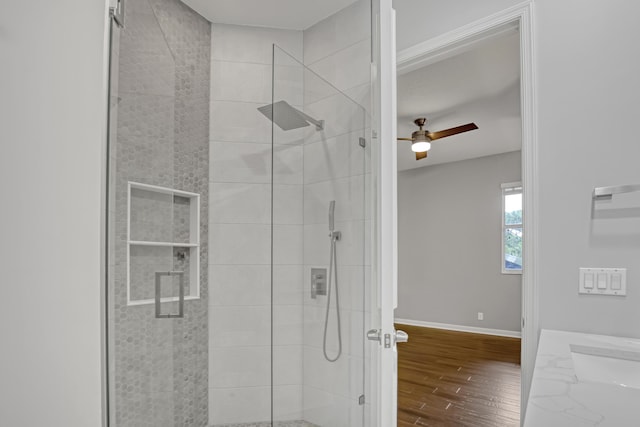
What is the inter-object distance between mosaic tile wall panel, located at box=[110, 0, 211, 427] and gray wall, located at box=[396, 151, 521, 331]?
16.5 feet

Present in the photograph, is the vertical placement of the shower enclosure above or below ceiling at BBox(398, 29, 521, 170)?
below

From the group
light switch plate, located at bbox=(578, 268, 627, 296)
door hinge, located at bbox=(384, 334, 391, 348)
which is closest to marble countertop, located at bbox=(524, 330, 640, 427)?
door hinge, located at bbox=(384, 334, 391, 348)

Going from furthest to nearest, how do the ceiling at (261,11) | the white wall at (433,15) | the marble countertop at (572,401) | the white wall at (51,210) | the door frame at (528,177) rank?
1. the ceiling at (261,11)
2. the white wall at (433,15)
3. the door frame at (528,177)
4. the white wall at (51,210)
5. the marble countertop at (572,401)

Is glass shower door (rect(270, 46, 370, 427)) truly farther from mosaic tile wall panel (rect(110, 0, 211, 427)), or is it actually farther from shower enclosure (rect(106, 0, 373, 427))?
mosaic tile wall panel (rect(110, 0, 211, 427))

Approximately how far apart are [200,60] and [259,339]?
165 centimetres

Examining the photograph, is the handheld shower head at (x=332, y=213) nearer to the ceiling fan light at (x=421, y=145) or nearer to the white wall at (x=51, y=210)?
the white wall at (x=51, y=210)

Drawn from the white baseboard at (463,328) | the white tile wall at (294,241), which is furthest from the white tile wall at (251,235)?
the white baseboard at (463,328)

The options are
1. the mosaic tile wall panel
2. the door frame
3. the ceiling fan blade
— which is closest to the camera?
the mosaic tile wall panel

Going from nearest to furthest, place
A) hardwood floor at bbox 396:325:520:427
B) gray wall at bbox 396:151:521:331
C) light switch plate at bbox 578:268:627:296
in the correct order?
light switch plate at bbox 578:268:627:296
hardwood floor at bbox 396:325:520:427
gray wall at bbox 396:151:521:331

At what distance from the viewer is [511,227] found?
5.55 meters

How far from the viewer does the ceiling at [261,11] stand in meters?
1.94

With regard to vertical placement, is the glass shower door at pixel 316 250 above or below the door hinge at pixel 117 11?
below

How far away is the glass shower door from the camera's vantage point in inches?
54.2

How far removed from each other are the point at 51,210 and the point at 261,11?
1674 mm
